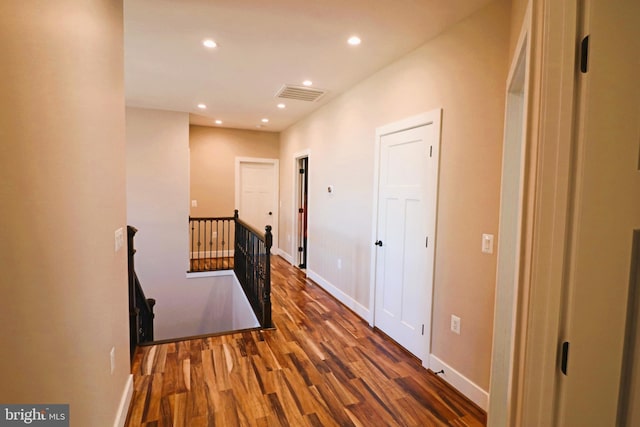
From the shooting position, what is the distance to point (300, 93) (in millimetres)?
4098

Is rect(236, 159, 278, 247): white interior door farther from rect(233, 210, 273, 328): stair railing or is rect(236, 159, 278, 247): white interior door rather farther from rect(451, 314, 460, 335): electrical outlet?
rect(451, 314, 460, 335): electrical outlet

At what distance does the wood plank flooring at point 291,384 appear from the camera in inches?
79.4

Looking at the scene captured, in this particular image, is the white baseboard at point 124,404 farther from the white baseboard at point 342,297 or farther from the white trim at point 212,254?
the white trim at point 212,254

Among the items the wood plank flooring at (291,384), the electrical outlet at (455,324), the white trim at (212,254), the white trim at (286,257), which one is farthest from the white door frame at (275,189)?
the electrical outlet at (455,324)

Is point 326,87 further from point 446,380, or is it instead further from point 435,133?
point 446,380

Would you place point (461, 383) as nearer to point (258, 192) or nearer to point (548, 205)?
point (548, 205)

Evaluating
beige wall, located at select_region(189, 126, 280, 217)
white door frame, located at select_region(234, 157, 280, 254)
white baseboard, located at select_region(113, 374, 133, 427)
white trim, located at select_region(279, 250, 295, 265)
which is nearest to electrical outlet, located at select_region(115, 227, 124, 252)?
white baseboard, located at select_region(113, 374, 133, 427)

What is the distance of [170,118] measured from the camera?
5.25 m

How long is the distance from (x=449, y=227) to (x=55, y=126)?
235 centimetres

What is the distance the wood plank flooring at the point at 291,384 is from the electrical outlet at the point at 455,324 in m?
Result: 0.43

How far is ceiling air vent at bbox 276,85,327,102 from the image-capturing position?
391cm

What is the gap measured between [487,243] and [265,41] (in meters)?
2.37

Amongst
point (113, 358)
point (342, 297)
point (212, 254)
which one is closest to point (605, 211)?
point (113, 358)

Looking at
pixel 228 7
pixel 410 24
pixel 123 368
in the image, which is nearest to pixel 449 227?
pixel 410 24
